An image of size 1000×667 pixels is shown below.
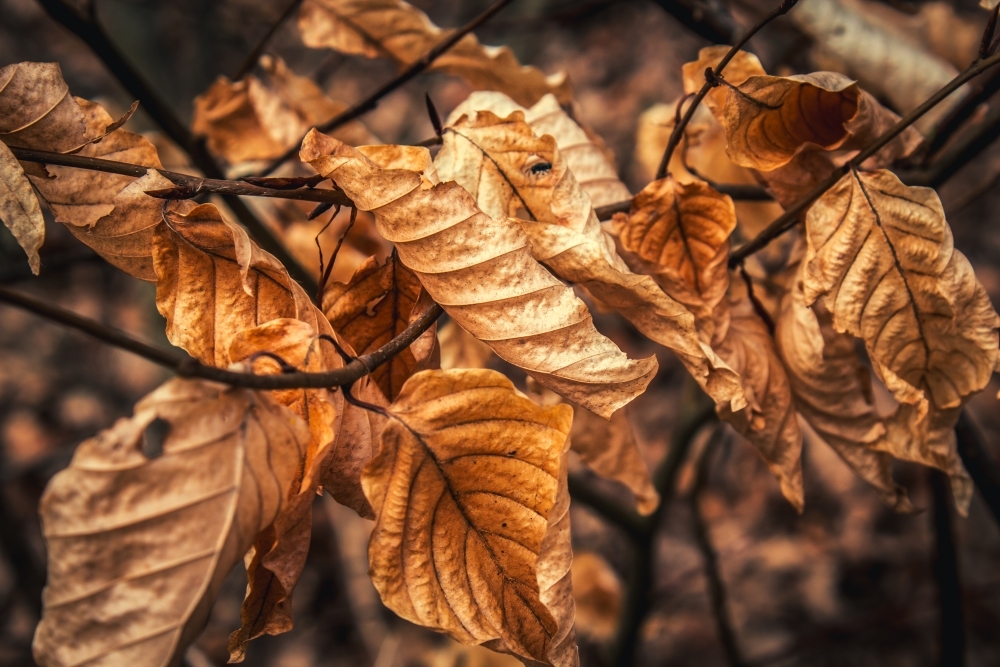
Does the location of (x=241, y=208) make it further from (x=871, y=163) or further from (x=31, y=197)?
(x=871, y=163)

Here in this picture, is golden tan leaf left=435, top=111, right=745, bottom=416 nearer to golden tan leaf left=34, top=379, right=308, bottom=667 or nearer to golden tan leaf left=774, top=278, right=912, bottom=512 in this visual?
golden tan leaf left=774, top=278, right=912, bottom=512

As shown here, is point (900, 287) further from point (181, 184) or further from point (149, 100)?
point (149, 100)

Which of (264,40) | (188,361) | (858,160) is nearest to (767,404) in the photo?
(858,160)

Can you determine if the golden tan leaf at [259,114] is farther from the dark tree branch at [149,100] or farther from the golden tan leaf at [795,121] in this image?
the golden tan leaf at [795,121]

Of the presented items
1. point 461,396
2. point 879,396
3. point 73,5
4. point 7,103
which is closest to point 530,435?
point 461,396

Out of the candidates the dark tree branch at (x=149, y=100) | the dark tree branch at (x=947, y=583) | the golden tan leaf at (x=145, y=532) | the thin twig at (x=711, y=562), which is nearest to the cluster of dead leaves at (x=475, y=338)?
the golden tan leaf at (x=145, y=532)

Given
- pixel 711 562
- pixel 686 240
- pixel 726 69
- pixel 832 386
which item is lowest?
pixel 711 562
